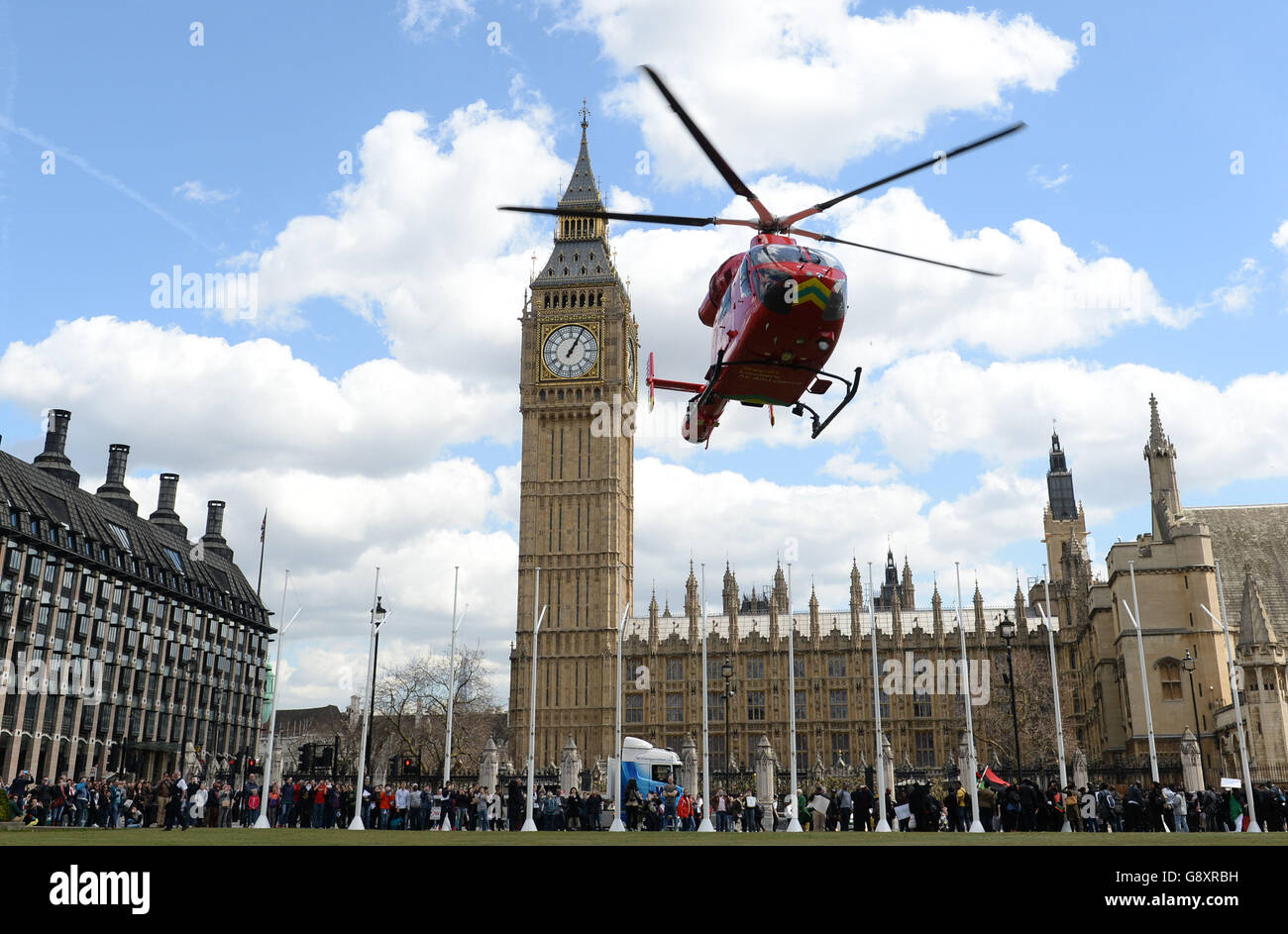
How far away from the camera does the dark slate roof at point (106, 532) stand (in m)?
64.0

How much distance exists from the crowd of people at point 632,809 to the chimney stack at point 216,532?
69.2 metres

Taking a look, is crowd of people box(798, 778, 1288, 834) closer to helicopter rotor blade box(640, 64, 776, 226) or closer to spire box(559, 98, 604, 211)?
helicopter rotor blade box(640, 64, 776, 226)

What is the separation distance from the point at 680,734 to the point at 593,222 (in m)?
41.7

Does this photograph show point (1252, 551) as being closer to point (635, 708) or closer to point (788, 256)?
point (635, 708)

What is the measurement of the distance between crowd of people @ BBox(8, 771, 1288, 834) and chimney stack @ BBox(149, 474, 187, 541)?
63.3 metres

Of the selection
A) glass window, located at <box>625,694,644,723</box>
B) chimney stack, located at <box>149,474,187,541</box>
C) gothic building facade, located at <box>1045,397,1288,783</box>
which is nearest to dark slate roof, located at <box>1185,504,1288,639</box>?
gothic building facade, located at <box>1045,397,1288,783</box>

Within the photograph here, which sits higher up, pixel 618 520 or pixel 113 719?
pixel 618 520

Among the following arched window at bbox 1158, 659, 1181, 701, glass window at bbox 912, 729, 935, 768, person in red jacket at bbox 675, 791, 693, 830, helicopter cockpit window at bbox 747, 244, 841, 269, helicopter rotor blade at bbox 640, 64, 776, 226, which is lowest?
person in red jacket at bbox 675, 791, 693, 830

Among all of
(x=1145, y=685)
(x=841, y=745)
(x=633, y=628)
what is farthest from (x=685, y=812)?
(x=633, y=628)

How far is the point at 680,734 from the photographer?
79.2m

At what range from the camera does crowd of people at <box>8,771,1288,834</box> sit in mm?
27000

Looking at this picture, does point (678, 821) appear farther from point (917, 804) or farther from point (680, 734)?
point (680, 734)
